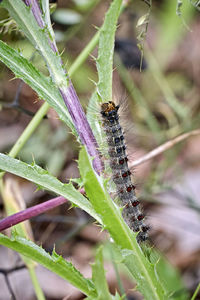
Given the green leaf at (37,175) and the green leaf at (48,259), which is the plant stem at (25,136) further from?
the green leaf at (48,259)

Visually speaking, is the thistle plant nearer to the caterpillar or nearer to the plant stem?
the caterpillar

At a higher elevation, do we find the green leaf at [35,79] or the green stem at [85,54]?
the green stem at [85,54]

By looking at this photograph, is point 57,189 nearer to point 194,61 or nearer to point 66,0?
point 66,0

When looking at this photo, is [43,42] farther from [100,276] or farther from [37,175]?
[100,276]

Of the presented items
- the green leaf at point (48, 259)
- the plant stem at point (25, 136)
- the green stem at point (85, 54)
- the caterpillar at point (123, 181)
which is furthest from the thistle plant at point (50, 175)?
the green stem at point (85, 54)

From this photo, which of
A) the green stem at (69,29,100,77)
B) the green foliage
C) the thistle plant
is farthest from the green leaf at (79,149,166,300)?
the green stem at (69,29,100,77)

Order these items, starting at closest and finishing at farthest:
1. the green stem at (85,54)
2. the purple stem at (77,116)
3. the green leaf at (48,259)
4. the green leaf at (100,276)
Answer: the green leaf at (100,276), the green leaf at (48,259), the purple stem at (77,116), the green stem at (85,54)
